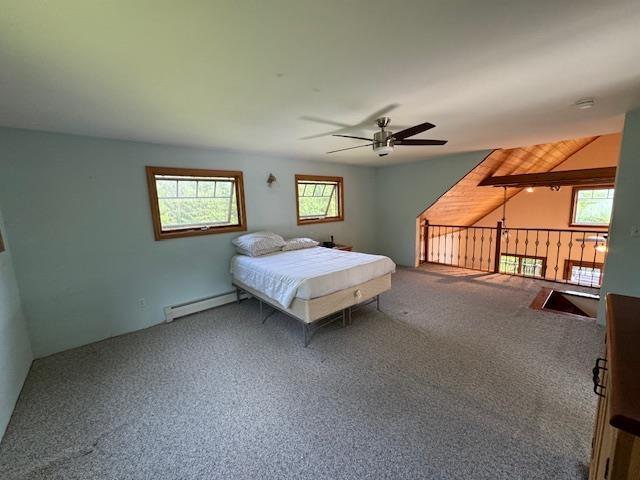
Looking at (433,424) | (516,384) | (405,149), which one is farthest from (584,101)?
(433,424)

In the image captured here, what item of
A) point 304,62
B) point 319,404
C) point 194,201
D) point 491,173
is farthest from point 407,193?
point 319,404

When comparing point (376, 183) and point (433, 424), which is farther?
point (376, 183)

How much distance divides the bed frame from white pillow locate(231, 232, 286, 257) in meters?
0.48

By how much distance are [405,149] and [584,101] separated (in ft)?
6.60

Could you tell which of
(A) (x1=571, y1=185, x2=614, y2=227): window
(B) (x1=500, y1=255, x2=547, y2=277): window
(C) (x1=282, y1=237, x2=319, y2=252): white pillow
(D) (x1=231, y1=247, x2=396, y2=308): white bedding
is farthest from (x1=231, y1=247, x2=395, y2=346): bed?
(A) (x1=571, y1=185, x2=614, y2=227): window

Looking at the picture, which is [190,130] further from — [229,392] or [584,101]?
[584,101]

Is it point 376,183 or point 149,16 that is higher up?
point 149,16

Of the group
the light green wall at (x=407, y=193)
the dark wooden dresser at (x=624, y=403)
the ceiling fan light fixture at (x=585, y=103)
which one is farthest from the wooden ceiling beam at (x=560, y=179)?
the dark wooden dresser at (x=624, y=403)

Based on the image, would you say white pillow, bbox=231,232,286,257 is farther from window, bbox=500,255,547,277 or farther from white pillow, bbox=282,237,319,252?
window, bbox=500,255,547,277

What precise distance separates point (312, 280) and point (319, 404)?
40.9 inches

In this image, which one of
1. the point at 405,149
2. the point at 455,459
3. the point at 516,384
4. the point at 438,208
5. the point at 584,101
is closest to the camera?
the point at 455,459

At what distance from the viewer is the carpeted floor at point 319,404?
147 centimetres

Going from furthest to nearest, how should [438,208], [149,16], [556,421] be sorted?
[438,208], [556,421], [149,16]

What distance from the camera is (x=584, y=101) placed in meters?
2.20
